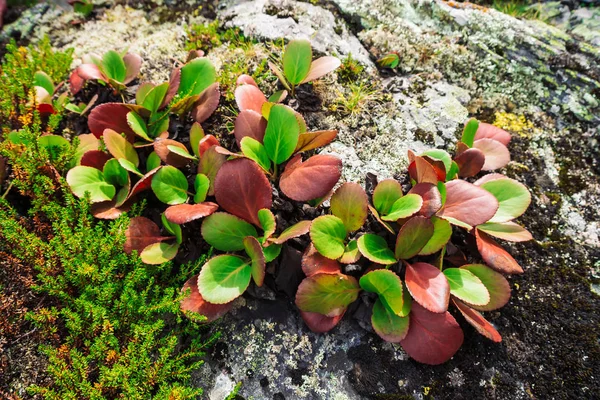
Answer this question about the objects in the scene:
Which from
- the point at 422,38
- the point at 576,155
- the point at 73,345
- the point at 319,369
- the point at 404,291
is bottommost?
the point at 319,369

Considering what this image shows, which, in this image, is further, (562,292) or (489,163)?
(489,163)

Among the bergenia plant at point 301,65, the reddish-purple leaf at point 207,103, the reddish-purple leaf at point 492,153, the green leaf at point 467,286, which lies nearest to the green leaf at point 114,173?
the reddish-purple leaf at point 207,103

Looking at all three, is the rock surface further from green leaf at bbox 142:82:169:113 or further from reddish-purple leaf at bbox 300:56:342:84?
green leaf at bbox 142:82:169:113

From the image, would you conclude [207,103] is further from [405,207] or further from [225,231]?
[405,207]

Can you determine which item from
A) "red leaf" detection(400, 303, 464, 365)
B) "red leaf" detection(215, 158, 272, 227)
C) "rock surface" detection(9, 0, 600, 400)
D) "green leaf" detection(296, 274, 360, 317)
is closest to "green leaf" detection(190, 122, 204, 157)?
"red leaf" detection(215, 158, 272, 227)

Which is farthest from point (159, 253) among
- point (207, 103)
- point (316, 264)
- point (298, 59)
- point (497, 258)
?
point (497, 258)

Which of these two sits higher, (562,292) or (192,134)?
(192,134)

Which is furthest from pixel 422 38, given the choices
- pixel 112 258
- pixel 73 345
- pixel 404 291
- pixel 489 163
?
pixel 73 345

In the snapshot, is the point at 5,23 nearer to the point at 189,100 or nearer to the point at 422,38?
the point at 189,100
